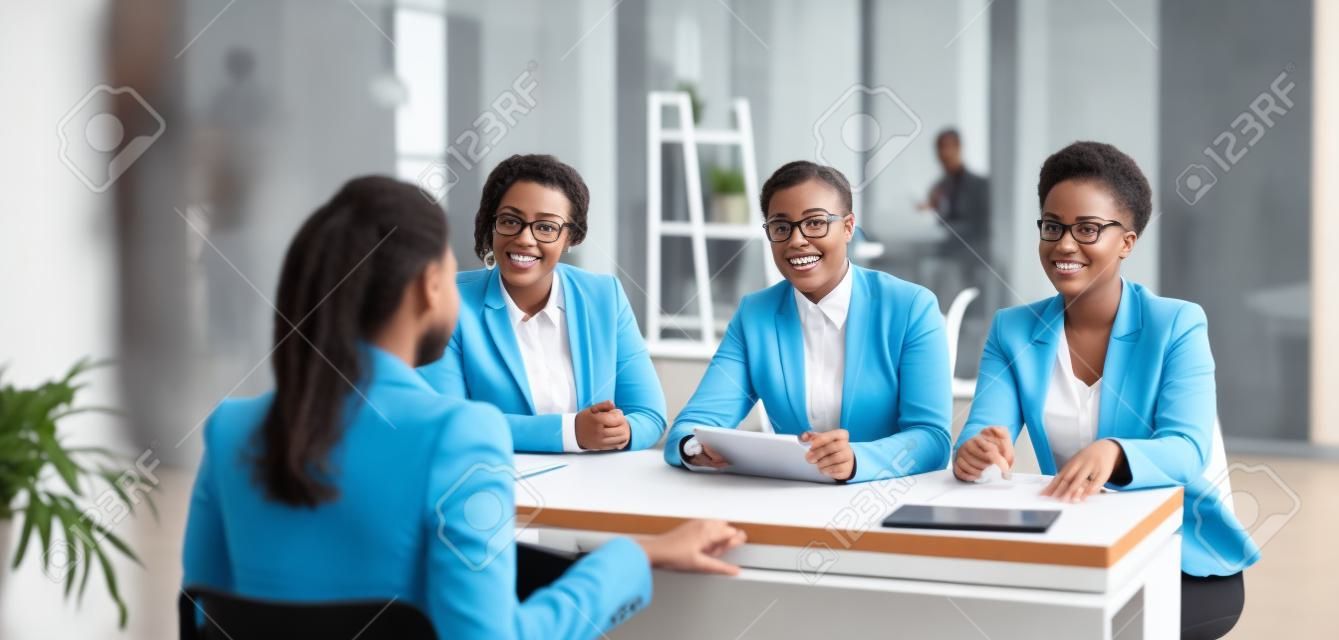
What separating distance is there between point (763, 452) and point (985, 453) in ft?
1.15

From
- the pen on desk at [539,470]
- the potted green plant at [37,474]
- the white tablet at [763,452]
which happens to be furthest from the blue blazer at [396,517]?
the potted green plant at [37,474]

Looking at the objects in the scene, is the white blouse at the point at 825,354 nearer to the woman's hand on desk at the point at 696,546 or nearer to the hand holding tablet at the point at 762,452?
the hand holding tablet at the point at 762,452

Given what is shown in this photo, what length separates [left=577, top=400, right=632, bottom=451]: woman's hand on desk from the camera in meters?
2.46

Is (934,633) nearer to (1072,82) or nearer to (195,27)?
(195,27)

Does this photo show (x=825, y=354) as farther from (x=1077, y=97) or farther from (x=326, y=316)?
(x=1077, y=97)

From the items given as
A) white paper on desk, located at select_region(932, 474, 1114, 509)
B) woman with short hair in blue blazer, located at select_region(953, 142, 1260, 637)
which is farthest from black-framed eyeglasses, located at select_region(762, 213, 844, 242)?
white paper on desk, located at select_region(932, 474, 1114, 509)

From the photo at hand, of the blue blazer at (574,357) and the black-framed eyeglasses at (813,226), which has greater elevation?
the black-framed eyeglasses at (813,226)

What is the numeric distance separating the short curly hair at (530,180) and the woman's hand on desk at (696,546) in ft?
3.38

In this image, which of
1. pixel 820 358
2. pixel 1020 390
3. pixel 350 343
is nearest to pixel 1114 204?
pixel 1020 390

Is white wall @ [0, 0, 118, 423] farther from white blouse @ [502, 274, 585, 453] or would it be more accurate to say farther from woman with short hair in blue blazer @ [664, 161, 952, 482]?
woman with short hair in blue blazer @ [664, 161, 952, 482]

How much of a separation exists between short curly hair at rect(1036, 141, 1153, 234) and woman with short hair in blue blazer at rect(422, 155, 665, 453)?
0.89m

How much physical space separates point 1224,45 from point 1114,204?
4.49 meters

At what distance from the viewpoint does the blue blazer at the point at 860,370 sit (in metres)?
2.39

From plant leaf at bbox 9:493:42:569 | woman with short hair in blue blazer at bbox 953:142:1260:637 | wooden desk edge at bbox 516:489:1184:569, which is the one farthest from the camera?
plant leaf at bbox 9:493:42:569
